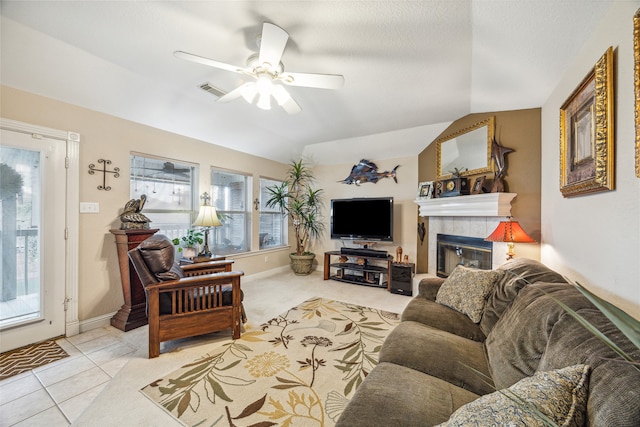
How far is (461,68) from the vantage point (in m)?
2.37

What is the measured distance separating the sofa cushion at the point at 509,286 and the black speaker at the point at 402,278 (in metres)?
2.07

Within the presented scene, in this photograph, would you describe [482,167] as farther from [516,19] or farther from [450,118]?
[516,19]

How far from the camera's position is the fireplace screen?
328cm

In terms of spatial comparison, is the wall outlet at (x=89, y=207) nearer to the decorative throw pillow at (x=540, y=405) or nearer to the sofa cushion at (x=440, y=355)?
the sofa cushion at (x=440, y=355)

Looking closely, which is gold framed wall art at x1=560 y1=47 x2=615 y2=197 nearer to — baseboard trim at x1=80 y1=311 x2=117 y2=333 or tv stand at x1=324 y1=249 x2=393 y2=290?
tv stand at x1=324 y1=249 x2=393 y2=290

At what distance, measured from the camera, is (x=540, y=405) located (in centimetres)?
70

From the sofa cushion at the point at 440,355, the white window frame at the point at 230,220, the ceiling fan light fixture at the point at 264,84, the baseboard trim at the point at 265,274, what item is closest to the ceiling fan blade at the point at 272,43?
the ceiling fan light fixture at the point at 264,84

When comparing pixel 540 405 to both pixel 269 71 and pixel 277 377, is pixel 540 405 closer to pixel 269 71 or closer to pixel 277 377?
pixel 277 377

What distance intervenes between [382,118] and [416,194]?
1.51 m

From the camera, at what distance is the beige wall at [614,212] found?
1252mm

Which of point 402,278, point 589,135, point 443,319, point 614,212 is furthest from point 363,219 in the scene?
point 614,212

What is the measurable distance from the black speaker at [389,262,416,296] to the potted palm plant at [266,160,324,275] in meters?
1.76

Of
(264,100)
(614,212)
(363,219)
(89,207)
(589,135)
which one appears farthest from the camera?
(363,219)

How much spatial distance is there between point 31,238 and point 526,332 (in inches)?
156
